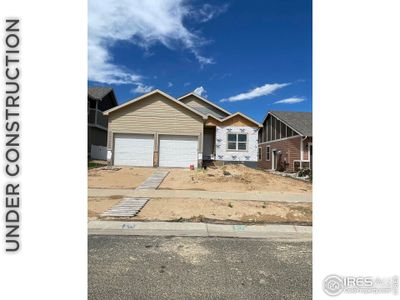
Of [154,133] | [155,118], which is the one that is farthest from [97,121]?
[154,133]

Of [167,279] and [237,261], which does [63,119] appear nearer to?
[167,279]

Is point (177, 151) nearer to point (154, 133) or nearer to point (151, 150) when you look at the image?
point (151, 150)

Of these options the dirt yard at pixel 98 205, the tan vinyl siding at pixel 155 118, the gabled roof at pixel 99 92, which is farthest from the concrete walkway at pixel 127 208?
the gabled roof at pixel 99 92

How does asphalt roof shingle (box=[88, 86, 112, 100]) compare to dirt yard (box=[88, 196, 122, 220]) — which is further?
asphalt roof shingle (box=[88, 86, 112, 100])

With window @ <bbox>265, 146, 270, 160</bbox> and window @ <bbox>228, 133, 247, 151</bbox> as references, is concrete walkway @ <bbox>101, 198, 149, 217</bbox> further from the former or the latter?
window @ <bbox>265, 146, 270, 160</bbox>

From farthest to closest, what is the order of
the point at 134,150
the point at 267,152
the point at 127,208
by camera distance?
the point at 267,152
the point at 134,150
the point at 127,208

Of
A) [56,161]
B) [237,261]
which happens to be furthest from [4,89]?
[237,261]

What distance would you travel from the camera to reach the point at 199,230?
216 inches

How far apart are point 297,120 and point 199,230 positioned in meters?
20.5

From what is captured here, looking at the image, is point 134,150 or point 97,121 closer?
point 134,150

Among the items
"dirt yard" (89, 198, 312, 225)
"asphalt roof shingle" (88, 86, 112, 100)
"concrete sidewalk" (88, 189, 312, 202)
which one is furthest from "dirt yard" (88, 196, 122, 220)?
"asphalt roof shingle" (88, 86, 112, 100)

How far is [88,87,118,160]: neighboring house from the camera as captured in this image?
25.3 metres

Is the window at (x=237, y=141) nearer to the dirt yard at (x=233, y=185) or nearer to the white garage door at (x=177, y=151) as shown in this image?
the white garage door at (x=177, y=151)
